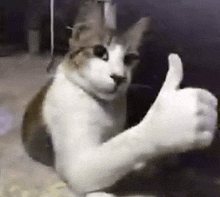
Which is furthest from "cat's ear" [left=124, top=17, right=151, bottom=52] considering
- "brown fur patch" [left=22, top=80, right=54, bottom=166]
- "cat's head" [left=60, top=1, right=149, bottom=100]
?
"brown fur patch" [left=22, top=80, right=54, bottom=166]

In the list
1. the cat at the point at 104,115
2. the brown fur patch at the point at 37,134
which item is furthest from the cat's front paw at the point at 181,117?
the brown fur patch at the point at 37,134

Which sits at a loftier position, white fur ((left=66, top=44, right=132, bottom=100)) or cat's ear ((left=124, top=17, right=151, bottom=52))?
cat's ear ((left=124, top=17, right=151, bottom=52))

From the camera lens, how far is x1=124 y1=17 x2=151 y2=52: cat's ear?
0.54 m

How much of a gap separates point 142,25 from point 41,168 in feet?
1.12

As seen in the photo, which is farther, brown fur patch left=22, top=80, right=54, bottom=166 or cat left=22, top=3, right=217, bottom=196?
brown fur patch left=22, top=80, right=54, bottom=166

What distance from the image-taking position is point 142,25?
0.54m

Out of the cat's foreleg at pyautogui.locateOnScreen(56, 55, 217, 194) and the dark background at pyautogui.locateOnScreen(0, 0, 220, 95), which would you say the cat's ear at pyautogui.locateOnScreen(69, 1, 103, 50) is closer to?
the dark background at pyautogui.locateOnScreen(0, 0, 220, 95)

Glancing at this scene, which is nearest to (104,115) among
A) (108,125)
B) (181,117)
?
(108,125)

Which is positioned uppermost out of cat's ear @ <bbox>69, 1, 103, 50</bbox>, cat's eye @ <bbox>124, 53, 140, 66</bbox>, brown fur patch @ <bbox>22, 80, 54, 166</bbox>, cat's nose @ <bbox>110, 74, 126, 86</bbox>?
cat's ear @ <bbox>69, 1, 103, 50</bbox>

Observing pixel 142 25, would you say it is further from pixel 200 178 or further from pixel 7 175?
pixel 7 175

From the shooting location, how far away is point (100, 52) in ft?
1.79

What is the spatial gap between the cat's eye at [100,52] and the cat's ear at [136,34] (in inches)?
1.7

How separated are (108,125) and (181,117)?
0.13m

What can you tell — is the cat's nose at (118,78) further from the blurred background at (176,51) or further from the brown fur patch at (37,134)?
the brown fur patch at (37,134)
